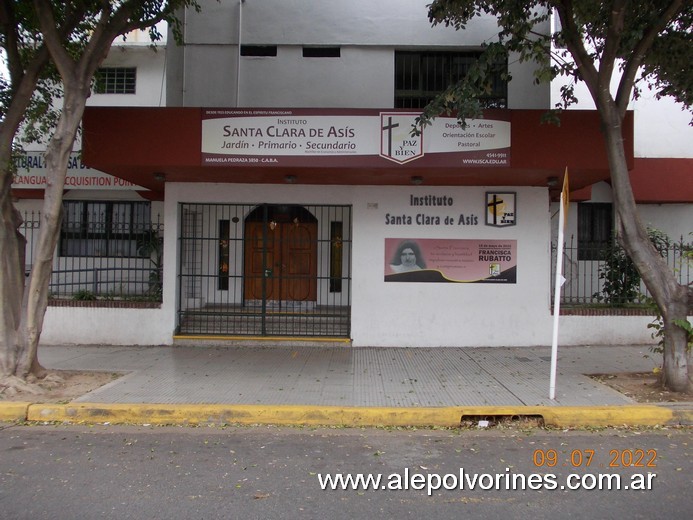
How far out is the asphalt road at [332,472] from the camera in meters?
4.11

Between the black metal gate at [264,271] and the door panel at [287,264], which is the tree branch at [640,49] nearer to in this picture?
the black metal gate at [264,271]

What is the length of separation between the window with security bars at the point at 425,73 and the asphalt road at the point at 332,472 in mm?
8362

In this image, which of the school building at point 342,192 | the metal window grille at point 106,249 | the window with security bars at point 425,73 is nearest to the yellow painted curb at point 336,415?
the school building at point 342,192

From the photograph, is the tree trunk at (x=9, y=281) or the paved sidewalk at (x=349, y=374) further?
the tree trunk at (x=9, y=281)

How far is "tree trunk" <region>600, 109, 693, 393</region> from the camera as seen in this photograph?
6.98m

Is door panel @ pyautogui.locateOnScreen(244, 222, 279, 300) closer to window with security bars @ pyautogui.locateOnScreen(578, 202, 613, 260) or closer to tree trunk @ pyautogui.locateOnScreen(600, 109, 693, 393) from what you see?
tree trunk @ pyautogui.locateOnScreen(600, 109, 693, 393)

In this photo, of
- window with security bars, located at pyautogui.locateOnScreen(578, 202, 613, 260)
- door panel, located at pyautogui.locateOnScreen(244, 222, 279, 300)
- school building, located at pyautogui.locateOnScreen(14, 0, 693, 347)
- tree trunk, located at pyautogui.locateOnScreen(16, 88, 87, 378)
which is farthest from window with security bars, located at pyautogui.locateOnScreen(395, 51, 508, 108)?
tree trunk, located at pyautogui.locateOnScreen(16, 88, 87, 378)

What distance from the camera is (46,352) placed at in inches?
373

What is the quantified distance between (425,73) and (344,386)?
800 cm

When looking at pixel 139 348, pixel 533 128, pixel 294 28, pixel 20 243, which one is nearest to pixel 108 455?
pixel 20 243

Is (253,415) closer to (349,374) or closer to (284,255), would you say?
(349,374)

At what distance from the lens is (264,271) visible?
10.1 metres

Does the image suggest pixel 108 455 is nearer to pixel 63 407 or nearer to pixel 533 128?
pixel 63 407

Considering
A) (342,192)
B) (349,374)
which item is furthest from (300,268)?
(349,374)
